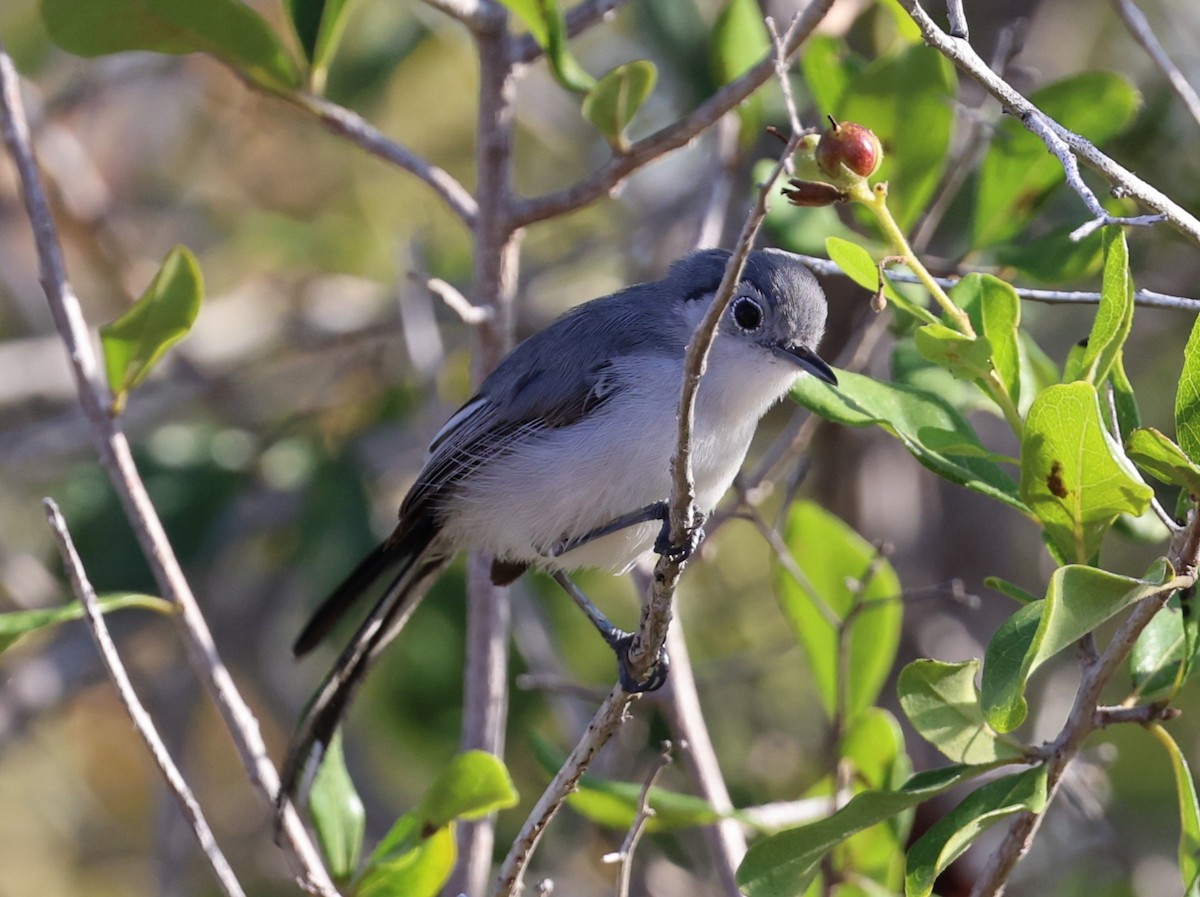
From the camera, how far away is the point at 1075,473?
61.1 inches

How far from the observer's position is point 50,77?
4.74m

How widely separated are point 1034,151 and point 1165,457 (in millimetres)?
1038

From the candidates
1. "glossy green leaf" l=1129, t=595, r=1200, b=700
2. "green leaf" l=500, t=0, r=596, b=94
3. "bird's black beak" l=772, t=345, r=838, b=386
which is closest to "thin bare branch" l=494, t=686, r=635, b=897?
"bird's black beak" l=772, t=345, r=838, b=386

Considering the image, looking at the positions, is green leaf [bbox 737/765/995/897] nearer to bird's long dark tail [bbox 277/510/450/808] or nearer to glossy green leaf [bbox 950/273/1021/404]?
glossy green leaf [bbox 950/273/1021/404]

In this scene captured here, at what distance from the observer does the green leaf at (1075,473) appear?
1.49 meters

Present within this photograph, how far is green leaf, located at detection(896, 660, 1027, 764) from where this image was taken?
1611 mm

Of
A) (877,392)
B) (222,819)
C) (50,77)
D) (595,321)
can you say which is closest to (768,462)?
(595,321)

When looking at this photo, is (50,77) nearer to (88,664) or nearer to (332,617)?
(88,664)

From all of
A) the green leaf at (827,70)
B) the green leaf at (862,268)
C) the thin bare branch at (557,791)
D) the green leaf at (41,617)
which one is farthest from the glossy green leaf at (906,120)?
the green leaf at (41,617)

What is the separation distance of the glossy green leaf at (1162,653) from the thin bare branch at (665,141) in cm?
102

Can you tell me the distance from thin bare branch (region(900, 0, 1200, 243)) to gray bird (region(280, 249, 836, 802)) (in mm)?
767

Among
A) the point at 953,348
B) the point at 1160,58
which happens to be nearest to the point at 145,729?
the point at 953,348

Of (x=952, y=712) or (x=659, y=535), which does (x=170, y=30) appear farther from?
(x=952, y=712)

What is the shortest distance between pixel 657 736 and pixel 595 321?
1.29 m
